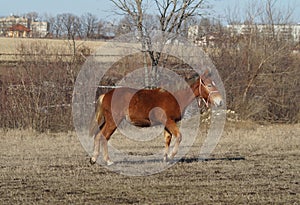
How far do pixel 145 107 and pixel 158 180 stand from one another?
248cm

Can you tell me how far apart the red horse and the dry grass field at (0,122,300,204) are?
87cm

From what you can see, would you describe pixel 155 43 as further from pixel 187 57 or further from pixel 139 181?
pixel 139 181

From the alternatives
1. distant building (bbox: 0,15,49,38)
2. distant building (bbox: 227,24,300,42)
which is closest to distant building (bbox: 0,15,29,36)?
distant building (bbox: 0,15,49,38)

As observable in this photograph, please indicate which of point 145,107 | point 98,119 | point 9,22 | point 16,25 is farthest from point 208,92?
point 9,22

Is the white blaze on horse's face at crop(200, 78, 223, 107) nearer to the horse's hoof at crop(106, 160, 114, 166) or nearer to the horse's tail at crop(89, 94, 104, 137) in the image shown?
the horse's tail at crop(89, 94, 104, 137)

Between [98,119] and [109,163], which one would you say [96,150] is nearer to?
[109,163]

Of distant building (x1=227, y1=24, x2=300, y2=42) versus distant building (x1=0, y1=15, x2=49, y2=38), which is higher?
distant building (x1=227, y1=24, x2=300, y2=42)

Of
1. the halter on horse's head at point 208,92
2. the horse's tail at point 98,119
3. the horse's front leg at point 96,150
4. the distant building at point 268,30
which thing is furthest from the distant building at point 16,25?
the halter on horse's head at point 208,92

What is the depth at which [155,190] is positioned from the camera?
29.6ft

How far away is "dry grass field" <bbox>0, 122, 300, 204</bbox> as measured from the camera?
8.45m

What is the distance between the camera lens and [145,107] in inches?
474

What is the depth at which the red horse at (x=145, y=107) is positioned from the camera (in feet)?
39.3

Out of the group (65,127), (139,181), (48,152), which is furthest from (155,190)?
(65,127)

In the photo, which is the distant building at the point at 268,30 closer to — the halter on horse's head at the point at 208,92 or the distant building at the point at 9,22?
the halter on horse's head at the point at 208,92
